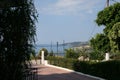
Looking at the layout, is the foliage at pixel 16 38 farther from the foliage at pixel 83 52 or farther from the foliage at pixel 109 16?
the foliage at pixel 83 52

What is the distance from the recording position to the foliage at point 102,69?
69.0 ft

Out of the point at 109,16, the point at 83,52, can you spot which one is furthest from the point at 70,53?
the point at 109,16

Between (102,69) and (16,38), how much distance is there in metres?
13.9

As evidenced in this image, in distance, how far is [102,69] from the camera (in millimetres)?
22484

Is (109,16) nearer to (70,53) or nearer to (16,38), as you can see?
(70,53)

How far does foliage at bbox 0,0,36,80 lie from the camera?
9094 mm

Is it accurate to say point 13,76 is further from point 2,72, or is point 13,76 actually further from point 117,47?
point 117,47

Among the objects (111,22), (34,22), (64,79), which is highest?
(111,22)

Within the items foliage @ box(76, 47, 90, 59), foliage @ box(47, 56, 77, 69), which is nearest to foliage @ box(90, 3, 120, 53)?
foliage @ box(47, 56, 77, 69)

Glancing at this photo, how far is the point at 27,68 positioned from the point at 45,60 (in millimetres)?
26537

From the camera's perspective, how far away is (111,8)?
25250mm

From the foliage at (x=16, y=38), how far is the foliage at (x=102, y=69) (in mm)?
12023

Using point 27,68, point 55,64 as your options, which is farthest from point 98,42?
point 27,68

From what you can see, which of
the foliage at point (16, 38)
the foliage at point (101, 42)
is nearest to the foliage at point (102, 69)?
the foliage at point (101, 42)
